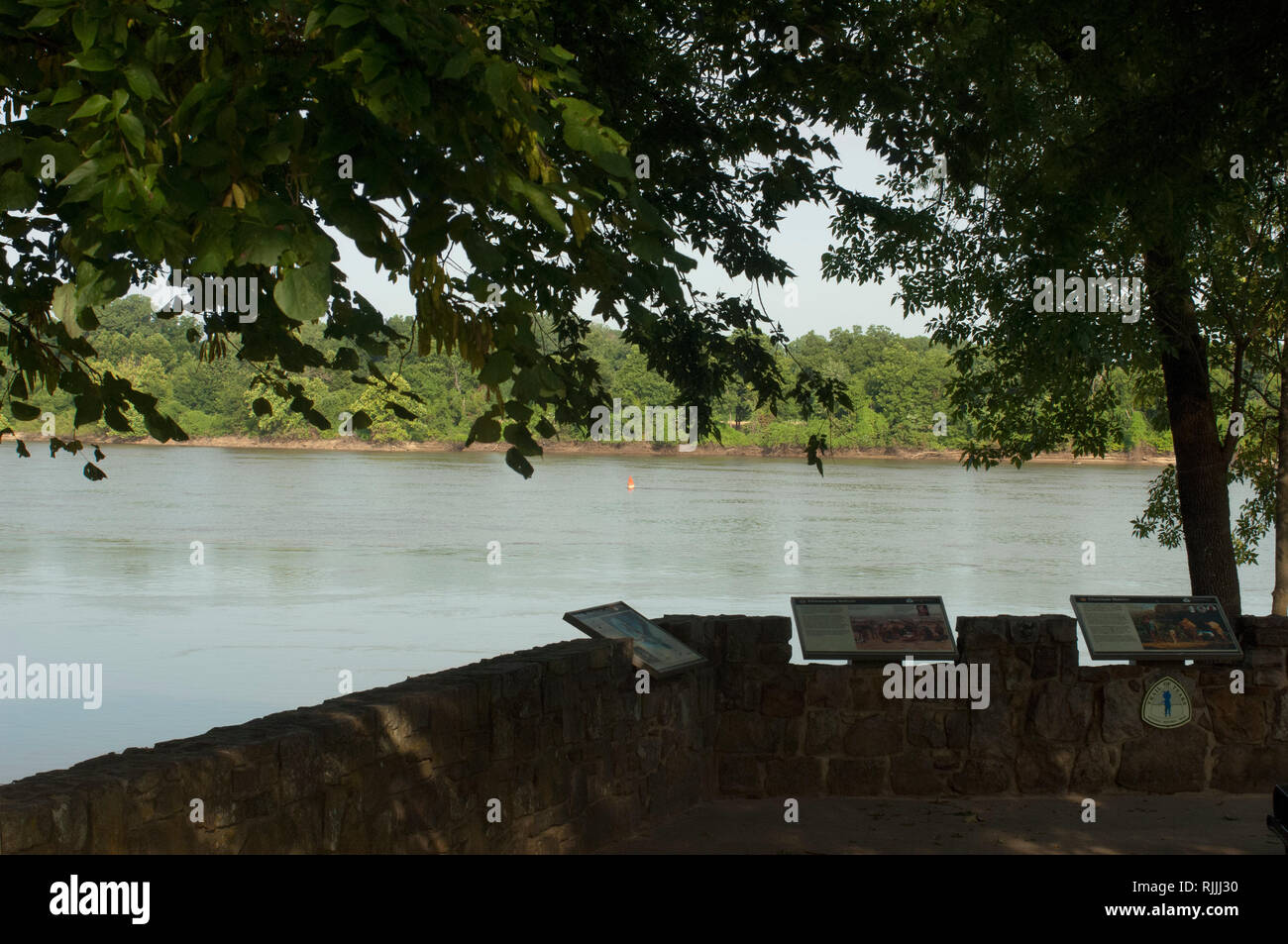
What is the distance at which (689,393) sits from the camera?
32.3 feet

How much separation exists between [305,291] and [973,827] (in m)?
5.61

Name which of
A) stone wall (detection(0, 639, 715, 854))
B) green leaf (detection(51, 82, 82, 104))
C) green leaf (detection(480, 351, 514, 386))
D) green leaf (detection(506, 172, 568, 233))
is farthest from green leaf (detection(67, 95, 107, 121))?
stone wall (detection(0, 639, 715, 854))

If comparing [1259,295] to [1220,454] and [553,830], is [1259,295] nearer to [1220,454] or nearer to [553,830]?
[1220,454]

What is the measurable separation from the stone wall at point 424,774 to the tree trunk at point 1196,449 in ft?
19.7

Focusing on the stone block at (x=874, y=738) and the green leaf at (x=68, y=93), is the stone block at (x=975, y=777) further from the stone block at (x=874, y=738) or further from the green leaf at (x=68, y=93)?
the green leaf at (x=68, y=93)

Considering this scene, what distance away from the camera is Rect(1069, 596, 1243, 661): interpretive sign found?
8.38 m

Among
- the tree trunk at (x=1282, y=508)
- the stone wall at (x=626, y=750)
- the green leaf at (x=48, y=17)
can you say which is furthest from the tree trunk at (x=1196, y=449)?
the green leaf at (x=48, y=17)

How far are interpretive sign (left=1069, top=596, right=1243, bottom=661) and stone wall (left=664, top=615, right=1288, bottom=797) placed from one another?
0.44 feet

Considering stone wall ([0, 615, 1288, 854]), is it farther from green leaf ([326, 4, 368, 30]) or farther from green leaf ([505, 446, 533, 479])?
green leaf ([326, 4, 368, 30])

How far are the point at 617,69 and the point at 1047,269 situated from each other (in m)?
3.12

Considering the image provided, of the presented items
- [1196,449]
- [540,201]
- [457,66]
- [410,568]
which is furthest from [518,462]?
[410,568]

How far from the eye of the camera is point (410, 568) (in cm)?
3005

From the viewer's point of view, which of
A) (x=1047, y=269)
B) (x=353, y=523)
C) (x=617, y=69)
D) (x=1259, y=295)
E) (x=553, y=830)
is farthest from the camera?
(x=353, y=523)
